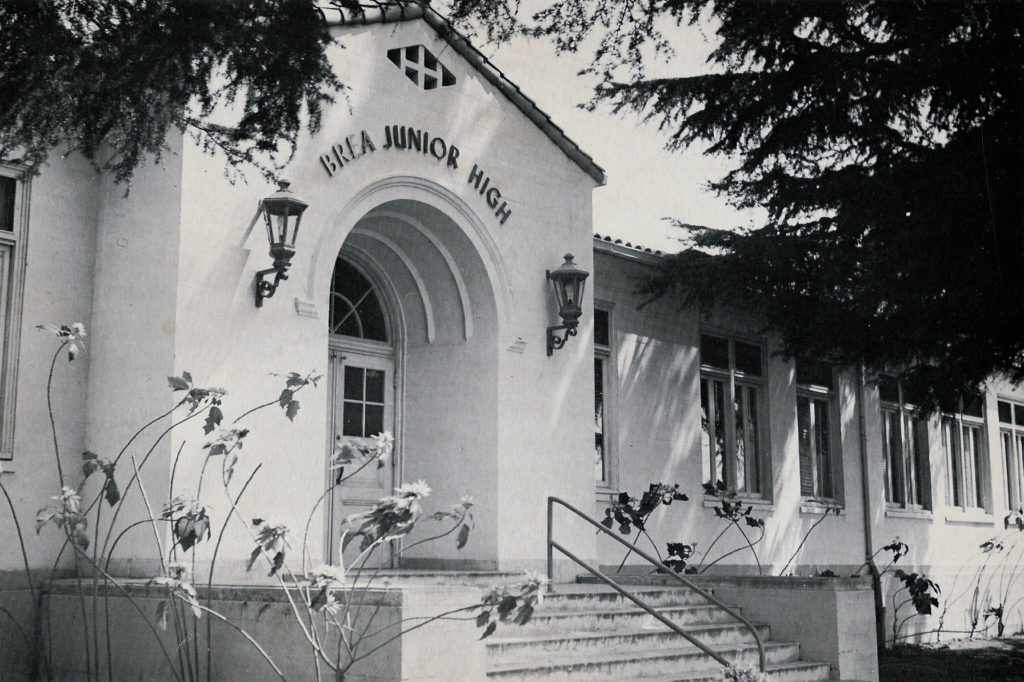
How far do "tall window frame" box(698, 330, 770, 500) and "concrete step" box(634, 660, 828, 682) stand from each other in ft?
15.0

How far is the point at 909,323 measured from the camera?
33.7 ft

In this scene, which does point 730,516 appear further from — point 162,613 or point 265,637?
point 162,613

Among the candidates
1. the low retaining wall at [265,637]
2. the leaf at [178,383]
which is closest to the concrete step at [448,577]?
the low retaining wall at [265,637]

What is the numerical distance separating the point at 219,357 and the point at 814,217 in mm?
5574

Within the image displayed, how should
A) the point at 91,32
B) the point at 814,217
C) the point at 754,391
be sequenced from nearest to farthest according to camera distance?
the point at 91,32 → the point at 814,217 → the point at 754,391

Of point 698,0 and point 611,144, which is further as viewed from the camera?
point 611,144

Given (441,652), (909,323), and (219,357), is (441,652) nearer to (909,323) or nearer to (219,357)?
(219,357)

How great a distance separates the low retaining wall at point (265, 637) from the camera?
6418 mm

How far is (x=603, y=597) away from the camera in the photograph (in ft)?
30.8

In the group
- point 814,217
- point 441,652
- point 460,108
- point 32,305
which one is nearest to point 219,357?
point 32,305

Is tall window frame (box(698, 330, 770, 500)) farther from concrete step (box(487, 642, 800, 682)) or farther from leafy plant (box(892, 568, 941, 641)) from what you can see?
concrete step (box(487, 642, 800, 682))

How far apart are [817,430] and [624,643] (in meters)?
7.90

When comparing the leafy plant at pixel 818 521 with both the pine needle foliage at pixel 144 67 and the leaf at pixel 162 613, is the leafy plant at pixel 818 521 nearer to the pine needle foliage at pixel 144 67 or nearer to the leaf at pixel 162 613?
the leaf at pixel 162 613

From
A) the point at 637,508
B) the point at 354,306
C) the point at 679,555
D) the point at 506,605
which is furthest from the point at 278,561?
the point at 679,555
